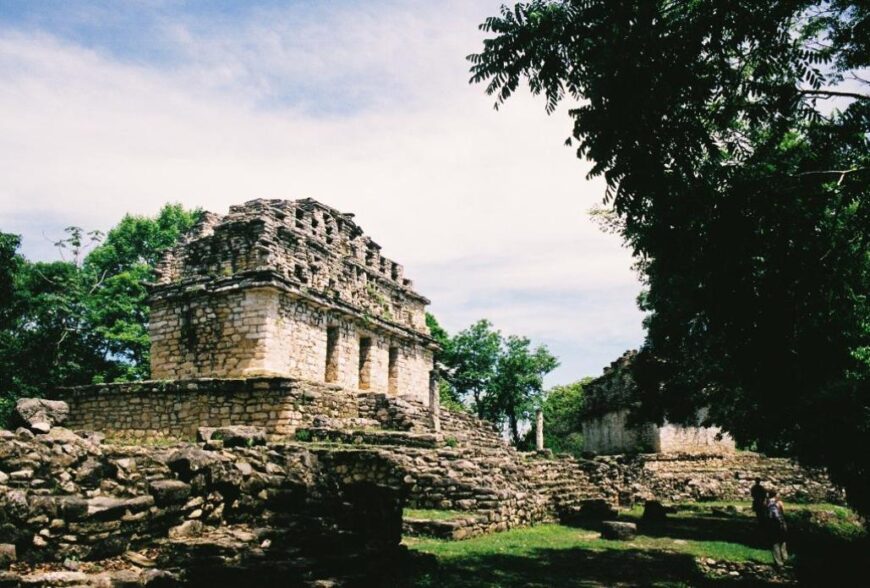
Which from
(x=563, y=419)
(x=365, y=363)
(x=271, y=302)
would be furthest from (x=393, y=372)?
(x=563, y=419)

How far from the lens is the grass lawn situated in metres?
8.49

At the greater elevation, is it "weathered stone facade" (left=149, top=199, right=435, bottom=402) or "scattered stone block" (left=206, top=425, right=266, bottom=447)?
"weathered stone facade" (left=149, top=199, right=435, bottom=402)

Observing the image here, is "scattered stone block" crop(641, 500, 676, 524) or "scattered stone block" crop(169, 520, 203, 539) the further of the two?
"scattered stone block" crop(641, 500, 676, 524)

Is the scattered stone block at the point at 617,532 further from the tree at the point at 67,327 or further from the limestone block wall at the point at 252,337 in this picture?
the tree at the point at 67,327

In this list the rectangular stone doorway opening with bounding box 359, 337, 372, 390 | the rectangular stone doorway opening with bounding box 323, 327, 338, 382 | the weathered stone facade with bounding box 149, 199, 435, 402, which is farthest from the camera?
the rectangular stone doorway opening with bounding box 359, 337, 372, 390

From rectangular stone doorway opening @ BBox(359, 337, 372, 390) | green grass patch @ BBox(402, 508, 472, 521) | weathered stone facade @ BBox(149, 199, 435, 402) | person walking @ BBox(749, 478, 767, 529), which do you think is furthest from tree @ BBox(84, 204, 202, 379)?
person walking @ BBox(749, 478, 767, 529)

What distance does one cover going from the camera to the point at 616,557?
10.9m

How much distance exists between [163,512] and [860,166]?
7.81 metres

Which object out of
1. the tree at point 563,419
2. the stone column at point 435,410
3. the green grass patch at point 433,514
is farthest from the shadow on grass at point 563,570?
the tree at point 563,419

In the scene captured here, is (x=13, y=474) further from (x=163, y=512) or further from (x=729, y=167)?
(x=729, y=167)

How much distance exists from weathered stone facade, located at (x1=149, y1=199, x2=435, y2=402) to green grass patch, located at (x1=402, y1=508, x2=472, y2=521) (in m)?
7.16

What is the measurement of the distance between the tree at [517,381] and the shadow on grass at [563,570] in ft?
110

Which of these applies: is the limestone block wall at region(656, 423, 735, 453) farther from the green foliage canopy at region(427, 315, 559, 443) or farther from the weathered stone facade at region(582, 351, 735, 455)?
the green foliage canopy at region(427, 315, 559, 443)

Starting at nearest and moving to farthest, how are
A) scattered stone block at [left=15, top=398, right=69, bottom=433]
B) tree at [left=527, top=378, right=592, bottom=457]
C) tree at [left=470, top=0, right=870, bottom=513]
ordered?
tree at [left=470, top=0, right=870, bottom=513]
scattered stone block at [left=15, top=398, right=69, bottom=433]
tree at [left=527, top=378, right=592, bottom=457]
